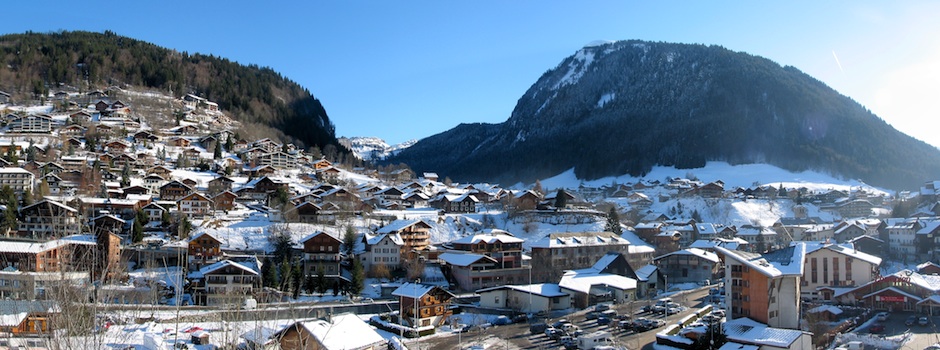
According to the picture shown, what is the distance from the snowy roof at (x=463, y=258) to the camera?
111ft

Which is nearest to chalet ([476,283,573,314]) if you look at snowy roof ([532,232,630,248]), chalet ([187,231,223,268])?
snowy roof ([532,232,630,248])

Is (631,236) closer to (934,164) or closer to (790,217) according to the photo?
(790,217)

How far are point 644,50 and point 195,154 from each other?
324 ft

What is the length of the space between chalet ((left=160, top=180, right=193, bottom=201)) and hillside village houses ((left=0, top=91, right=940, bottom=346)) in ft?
0.27

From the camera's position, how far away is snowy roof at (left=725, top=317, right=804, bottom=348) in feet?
66.3

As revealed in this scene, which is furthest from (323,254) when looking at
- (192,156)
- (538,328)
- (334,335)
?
(192,156)

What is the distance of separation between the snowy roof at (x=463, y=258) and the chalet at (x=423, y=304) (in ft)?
23.3

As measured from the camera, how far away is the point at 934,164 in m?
96.3

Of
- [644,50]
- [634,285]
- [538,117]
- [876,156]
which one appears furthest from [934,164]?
[634,285]

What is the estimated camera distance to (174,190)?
41.5 metres

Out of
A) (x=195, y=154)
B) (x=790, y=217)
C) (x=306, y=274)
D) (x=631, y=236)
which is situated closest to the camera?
(x=306, y=274)

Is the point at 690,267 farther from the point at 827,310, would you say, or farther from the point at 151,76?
the point at 151,76

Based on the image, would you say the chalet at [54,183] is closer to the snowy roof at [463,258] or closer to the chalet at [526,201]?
the snowy roof at [463,258]

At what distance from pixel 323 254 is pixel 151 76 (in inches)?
2123
